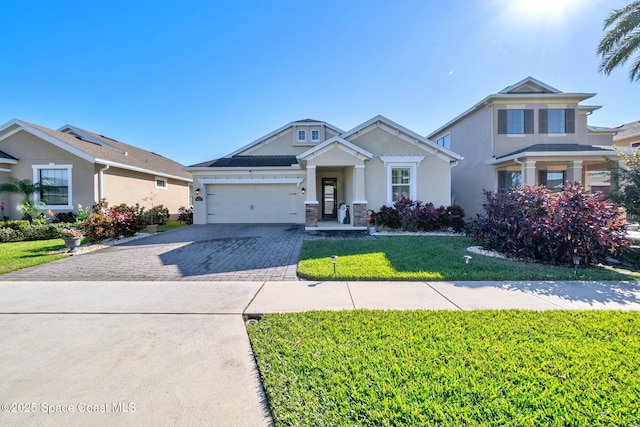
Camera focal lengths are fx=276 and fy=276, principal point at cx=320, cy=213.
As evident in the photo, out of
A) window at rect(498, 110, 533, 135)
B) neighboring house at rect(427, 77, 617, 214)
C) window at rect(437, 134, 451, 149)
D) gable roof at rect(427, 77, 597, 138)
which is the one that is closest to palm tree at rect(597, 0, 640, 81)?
gable roof at rect(427, 77, 597, 138)

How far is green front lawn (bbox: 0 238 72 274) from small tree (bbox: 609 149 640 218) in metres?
17.8

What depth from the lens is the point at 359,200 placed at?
12641 mm

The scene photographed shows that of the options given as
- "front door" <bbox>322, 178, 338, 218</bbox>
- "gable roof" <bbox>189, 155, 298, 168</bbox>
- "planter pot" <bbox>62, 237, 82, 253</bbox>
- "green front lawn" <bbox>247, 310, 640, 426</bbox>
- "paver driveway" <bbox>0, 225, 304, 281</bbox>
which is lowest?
"green front lawn" <bbox>247, 310, 640, 426</bbox>

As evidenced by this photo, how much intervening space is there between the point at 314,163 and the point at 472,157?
33.8ft

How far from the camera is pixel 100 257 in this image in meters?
8.06

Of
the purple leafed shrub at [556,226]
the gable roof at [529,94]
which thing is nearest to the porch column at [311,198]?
the purple leafed shrub at [556,226]

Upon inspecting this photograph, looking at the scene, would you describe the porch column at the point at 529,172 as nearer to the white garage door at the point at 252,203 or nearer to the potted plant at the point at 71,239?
the white garage door at the point at 252,203

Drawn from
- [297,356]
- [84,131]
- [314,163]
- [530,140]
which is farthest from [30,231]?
[530,140]

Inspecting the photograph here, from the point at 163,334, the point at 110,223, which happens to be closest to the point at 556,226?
the point at 163,334

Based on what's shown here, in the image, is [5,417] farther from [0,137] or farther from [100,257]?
[0,137]

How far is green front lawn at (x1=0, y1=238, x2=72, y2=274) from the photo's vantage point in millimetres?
7008

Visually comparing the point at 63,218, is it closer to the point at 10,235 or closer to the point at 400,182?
the point at 10,235

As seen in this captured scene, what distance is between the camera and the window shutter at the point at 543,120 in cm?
1491

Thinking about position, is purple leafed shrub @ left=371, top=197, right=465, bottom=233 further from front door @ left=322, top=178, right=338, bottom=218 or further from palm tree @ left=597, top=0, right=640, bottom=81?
palm tree @ left=597, top=0, right=640, bottom=81
